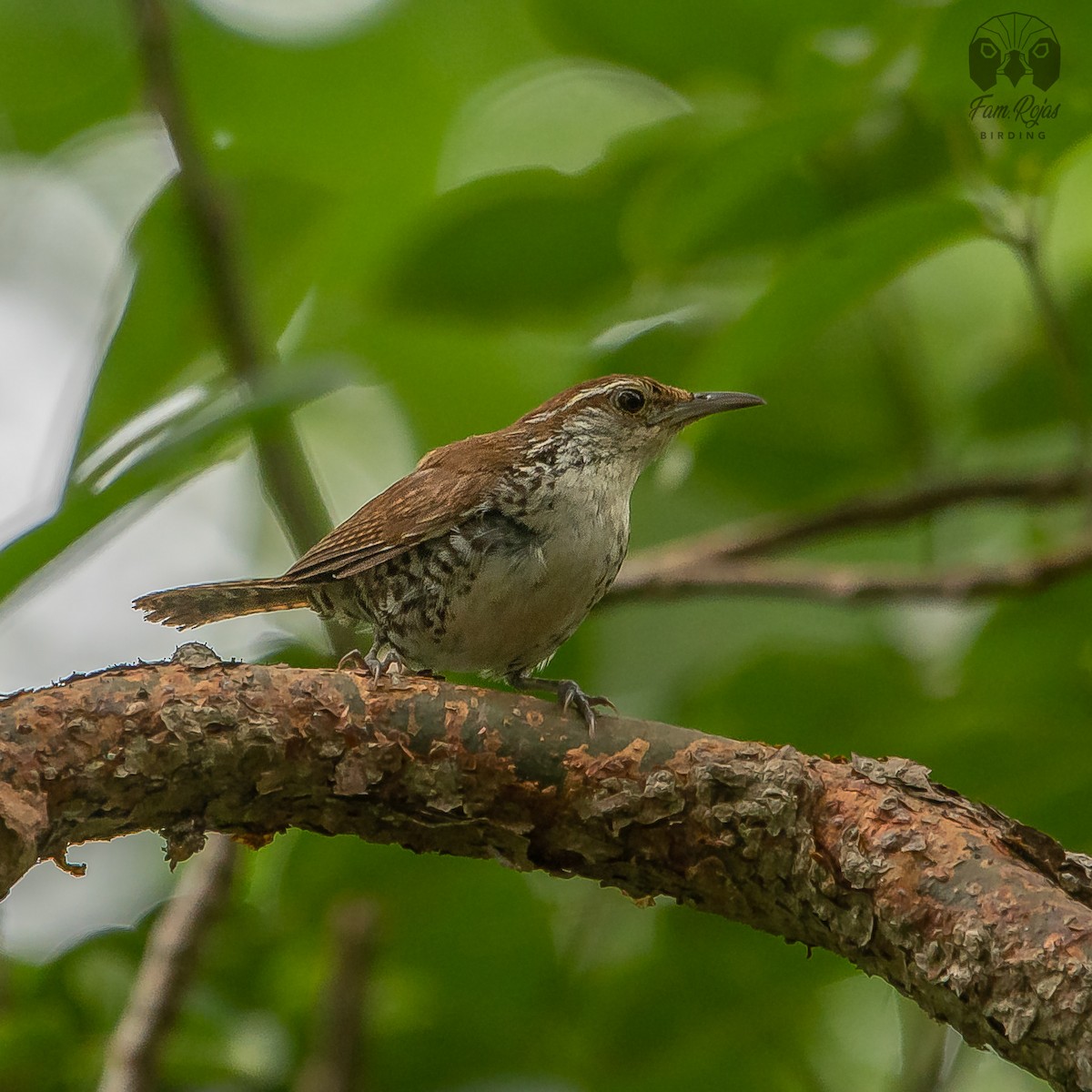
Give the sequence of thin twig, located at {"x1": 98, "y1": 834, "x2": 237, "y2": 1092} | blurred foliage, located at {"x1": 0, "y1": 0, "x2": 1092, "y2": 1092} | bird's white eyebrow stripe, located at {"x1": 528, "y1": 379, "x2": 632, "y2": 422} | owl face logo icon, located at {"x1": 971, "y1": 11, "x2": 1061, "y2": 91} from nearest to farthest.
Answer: thin twig, located at {"x1": 98, "y1": 834, "x2": 237, "y2": 1092} → owl face logo icon, located at {"x1": 971, "y1": 11, "x2": 1061, "y2": 91} → blurred foliage, located at {"x1": 0, "y1": 0, "x2": 1092, "y2": 1092} → bird's white eyebrow stripe, located at {"x1": 528, "y1": 379, "x2": 632, "y2": 422}

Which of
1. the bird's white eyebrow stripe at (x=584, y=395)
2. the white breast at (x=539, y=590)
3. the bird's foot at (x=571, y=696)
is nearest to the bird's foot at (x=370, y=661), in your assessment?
the white breast at (x=539, y=590)

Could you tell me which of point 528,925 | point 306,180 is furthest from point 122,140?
point 528,925

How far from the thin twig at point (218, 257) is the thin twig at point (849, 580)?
44.7 inches

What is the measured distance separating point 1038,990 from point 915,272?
12.9ft

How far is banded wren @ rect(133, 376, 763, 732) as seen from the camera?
3889 mm

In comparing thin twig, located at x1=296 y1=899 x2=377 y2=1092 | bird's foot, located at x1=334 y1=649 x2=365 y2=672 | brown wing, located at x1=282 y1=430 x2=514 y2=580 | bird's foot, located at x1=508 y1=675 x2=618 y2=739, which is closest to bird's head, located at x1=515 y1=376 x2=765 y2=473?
brown wing, located at x1=282 y1=430 x2=514 y2=580

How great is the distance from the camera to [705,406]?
14.8ft

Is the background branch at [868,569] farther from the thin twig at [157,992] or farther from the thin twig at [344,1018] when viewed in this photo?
the thin twig at [157,992]

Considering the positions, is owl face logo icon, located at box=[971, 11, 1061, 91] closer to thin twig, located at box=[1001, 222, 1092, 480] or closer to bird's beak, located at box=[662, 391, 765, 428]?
thin twig, located at box=[1001, 222, 1092, 480]

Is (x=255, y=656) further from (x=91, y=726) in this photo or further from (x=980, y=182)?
(x=980, y=182)

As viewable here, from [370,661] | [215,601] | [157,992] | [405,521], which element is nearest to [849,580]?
[405,521]

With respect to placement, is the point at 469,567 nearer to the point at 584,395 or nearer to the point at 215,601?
the point at 215,601

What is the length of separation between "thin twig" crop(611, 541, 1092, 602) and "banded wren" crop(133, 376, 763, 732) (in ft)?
1.00

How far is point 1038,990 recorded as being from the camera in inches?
83.0
